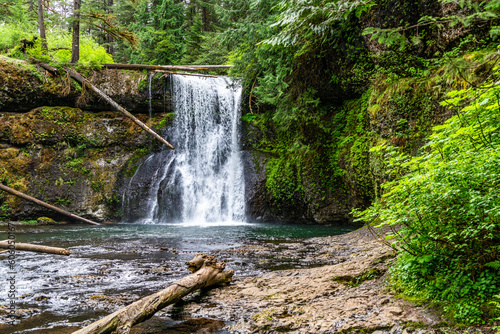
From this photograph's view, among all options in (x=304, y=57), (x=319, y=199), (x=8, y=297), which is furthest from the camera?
(x=319, y=199)

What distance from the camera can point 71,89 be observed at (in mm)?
14906

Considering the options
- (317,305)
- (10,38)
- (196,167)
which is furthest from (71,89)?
(317,305)

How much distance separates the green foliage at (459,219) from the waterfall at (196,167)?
11.4 meters

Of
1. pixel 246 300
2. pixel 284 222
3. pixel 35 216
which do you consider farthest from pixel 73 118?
pixel 246 300

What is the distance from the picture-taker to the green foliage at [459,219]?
2256 millimetres

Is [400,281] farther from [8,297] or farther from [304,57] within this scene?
[304,57]

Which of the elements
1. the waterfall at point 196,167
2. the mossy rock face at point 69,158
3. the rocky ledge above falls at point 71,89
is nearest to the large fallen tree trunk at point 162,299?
the waterfall at point 196,167

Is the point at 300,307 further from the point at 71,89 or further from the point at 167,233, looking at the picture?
the point at 71,89

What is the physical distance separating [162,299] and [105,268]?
2.79 m

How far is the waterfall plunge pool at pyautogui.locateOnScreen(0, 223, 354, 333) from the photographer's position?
357cm

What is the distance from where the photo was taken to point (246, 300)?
11.9ft

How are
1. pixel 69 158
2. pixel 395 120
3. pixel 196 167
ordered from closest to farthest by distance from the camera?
1. pixel 395 120
2. pixel 69 158
3. pixel 196 167

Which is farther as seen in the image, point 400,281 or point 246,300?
point 246,300

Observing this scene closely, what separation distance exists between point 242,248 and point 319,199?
6.27 m
